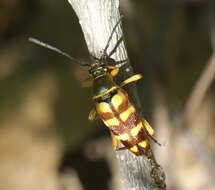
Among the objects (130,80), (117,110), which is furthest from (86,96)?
(130,80)

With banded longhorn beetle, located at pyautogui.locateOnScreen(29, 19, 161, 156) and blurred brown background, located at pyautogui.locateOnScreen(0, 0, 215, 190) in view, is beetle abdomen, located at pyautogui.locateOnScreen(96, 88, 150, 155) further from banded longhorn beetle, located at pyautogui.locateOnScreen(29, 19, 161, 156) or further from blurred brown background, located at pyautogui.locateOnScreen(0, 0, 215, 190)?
blurred brown background, located at pyautogui.locateOnScreen(0, 0, 215, 190)

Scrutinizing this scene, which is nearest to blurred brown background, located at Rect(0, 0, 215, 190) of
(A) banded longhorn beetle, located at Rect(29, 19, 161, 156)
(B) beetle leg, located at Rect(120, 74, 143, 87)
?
(A) banded longhorn beetle, located at Rect(29, 19, 161, 156)

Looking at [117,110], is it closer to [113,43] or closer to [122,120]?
[122,120]

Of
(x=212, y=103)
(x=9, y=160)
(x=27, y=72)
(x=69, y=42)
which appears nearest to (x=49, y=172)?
(x=9, y=160)

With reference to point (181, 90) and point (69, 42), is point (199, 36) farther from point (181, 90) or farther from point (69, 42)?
point (69, 42)

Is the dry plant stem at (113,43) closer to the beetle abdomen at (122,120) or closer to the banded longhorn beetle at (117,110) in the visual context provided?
the banded longhorn beetle at (117,110)

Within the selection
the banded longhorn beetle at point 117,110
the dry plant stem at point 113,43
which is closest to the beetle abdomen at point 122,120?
the banded longhorn beetle at point 117,110
